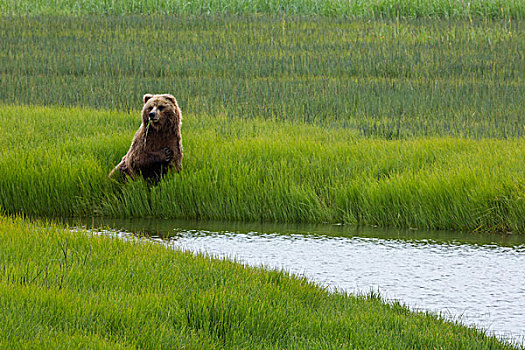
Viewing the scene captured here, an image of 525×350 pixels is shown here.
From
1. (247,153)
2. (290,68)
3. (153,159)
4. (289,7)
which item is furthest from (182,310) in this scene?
(289,7)

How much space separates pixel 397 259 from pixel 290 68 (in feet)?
40.5

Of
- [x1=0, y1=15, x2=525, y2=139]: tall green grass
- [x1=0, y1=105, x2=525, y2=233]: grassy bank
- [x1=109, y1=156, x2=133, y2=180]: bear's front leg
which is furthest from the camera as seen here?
[x1=0, y1=15, x2=525, y2=139]: tall green grass

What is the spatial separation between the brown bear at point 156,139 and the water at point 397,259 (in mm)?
736

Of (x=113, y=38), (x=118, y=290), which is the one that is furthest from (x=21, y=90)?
(x=118, y=290)

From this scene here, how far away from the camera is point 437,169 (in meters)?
9.73

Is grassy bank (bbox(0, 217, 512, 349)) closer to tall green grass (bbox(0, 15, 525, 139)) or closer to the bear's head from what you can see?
the bear's head

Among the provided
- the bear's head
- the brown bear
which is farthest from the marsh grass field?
the bear's head

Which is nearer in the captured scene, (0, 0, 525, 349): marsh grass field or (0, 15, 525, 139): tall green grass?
(0, 0, 525, 349): marsh grass field

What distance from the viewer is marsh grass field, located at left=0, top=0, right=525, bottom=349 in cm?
488

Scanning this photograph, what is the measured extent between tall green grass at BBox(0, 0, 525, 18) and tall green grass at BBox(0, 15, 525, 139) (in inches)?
95.8

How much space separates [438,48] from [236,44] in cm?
587

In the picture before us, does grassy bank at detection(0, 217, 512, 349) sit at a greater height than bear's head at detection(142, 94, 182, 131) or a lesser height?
lesser

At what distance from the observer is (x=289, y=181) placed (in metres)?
9.88

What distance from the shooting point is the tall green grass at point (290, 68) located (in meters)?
14.6
